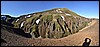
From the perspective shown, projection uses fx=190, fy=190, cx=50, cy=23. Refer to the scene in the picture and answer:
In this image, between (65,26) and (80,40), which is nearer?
(80,40)

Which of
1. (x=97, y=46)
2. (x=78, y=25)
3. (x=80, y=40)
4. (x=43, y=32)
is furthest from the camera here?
(x=43, y=32)

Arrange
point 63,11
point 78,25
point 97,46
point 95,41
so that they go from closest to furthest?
point 97,46 < point 95,41 < point 78,25 < point 63,11

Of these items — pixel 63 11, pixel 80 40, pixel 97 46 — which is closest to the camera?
pixel 97 46

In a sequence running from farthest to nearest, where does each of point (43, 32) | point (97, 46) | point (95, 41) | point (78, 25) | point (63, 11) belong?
point (63, 11), point (43, 32), point (78, 25), point (95, 41), point (97, 46)

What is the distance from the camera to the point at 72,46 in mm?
17266

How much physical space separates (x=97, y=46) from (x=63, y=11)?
3190cm

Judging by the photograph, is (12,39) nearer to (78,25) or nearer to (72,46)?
(72,46)

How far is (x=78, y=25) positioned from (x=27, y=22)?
1151 cm

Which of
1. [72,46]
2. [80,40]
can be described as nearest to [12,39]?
[72,46]

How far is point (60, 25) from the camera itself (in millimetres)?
40938

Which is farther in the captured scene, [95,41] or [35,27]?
[35,27]

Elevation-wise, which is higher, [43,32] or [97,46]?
[97,46]

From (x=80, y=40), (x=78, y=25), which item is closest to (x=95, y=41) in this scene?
(x=80, y=40)

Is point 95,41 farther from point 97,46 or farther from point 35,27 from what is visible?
point 35,27
